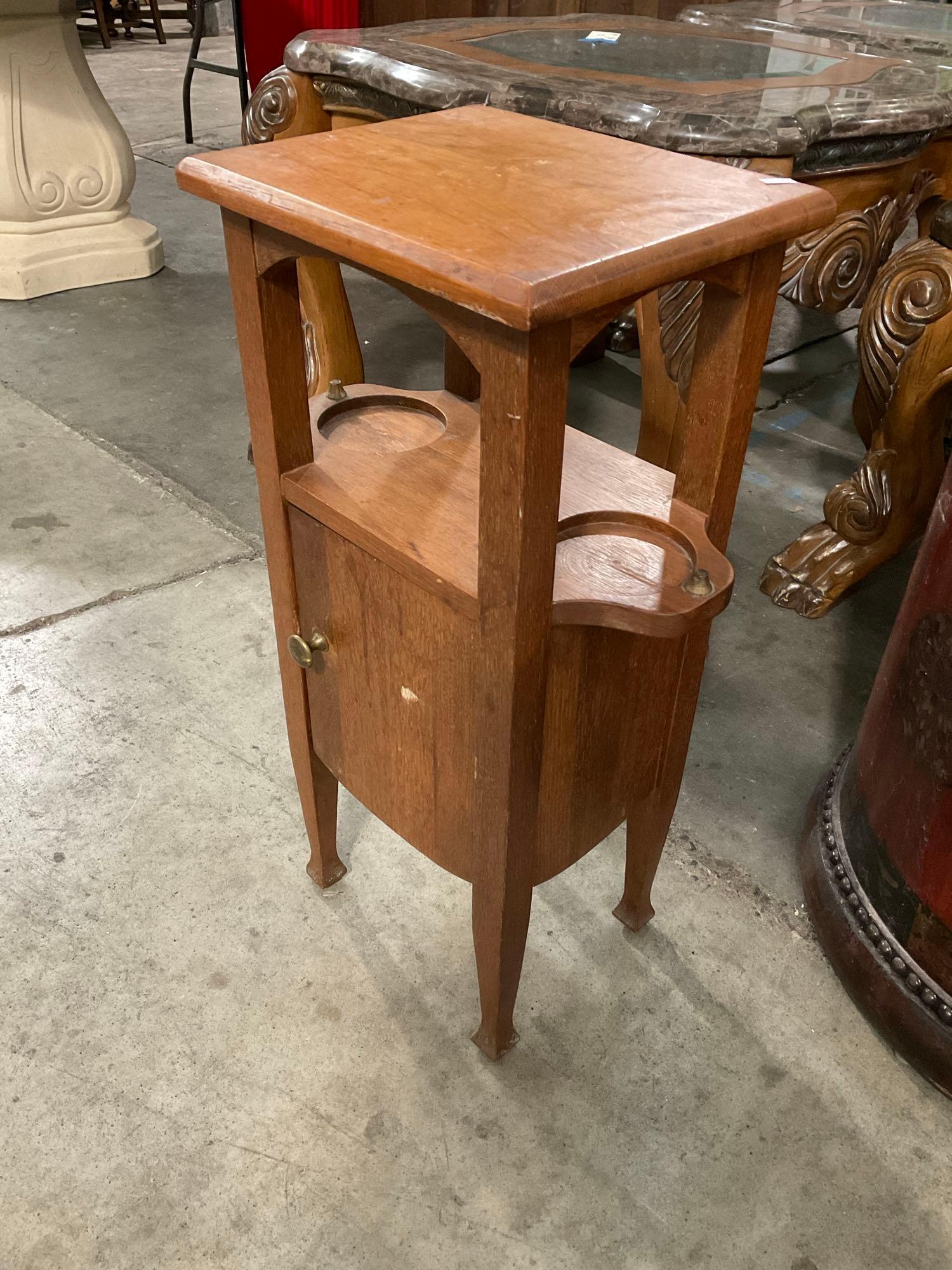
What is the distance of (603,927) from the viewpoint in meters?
1.38

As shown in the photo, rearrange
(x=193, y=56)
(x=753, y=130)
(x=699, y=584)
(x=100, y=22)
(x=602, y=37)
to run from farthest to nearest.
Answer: (x=100, y=22), (x=193, y=56), (x=602, y=37), (x=753, y=130), (x=699, y=584)

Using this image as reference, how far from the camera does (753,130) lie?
132cm

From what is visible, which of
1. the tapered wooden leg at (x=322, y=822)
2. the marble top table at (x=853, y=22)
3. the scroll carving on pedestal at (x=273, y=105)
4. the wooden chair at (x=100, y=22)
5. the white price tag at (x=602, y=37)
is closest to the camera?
the tapered wooden leg at (x=322, y=822)

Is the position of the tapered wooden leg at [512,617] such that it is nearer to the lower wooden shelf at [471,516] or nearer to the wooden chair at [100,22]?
the lower wooden shelf at [471,516]

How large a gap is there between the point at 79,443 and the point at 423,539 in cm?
181

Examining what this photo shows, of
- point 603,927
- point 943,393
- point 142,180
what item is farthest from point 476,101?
point 142,180

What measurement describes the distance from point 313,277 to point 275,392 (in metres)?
1.12

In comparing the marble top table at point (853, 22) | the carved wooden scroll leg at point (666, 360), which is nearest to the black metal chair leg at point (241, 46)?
the marble top table at point (853, 22)

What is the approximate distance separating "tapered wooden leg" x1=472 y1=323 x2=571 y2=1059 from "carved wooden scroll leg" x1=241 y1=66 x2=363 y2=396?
1.12 m

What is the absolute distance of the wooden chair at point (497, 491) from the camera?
74 centimetres

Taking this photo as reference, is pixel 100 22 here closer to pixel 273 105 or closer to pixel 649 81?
pixel 273 105

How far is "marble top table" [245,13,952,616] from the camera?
140 cm

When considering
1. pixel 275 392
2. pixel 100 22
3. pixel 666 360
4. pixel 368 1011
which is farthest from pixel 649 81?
pixel 100 22

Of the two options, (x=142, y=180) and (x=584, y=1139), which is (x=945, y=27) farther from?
(x=142, y=180)
